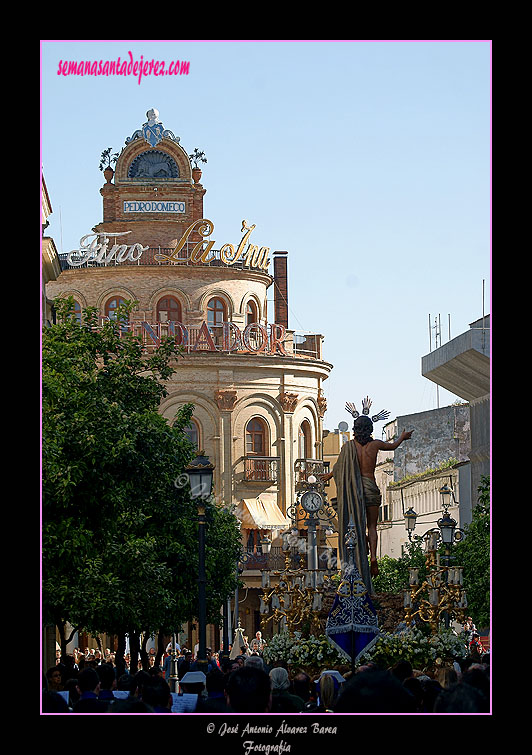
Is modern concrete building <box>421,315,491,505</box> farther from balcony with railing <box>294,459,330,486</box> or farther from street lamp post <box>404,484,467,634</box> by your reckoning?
street lamp post <box>404,484,467,634</box>

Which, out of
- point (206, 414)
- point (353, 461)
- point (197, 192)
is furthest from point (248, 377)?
point (353, 461)

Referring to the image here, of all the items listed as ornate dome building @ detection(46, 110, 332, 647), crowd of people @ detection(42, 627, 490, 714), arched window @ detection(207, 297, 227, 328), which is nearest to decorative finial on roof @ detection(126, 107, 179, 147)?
ornate dome building @ detection(46, 110, 332, 647)

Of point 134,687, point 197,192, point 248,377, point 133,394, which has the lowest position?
point 134,687

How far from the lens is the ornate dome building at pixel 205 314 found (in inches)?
2879

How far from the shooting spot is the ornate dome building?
73125mm

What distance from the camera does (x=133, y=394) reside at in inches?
1351

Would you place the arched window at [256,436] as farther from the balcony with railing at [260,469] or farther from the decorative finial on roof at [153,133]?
the decorative finial on roof at [153,133]

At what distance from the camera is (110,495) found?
29234mm

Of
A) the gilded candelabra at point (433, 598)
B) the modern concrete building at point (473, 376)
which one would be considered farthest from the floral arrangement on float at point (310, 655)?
the modern concrete building at point (473, 376)

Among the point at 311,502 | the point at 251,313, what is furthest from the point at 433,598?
the point at 251,313
